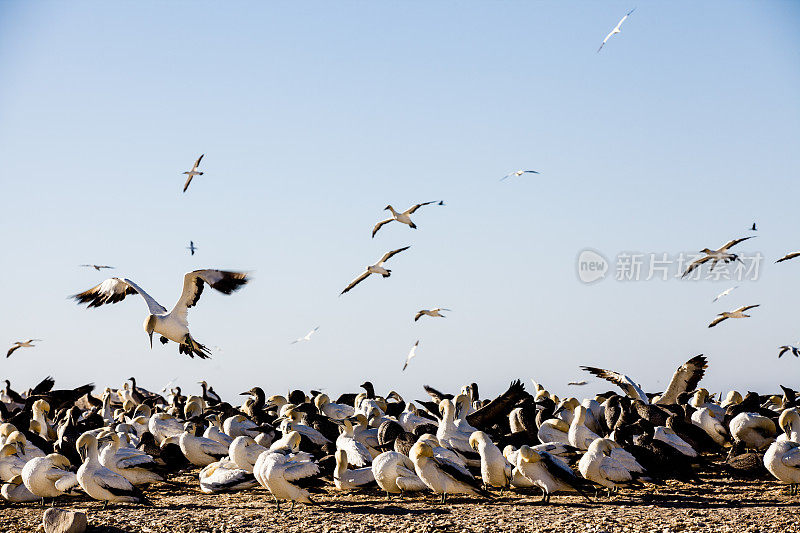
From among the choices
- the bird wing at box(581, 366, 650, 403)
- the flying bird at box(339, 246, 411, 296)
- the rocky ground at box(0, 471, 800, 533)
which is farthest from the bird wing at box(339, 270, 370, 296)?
the rocky ground at box(0, 471, 800, 533)

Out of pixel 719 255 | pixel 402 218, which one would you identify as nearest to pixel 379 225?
pixel 402 218

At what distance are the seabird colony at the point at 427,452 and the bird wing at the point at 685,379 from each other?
830mm

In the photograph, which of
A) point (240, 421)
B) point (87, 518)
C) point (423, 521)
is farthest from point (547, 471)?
point (240, 421)

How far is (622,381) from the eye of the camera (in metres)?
20.6

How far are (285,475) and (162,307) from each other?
522cm

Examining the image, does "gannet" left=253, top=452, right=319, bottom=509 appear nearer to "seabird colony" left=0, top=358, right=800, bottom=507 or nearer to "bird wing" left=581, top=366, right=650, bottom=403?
"seabird colony" left=0, top=358, right=800, bottom=507

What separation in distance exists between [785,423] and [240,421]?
8884 mm

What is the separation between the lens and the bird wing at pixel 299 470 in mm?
13008

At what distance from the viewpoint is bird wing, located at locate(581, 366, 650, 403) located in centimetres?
1987

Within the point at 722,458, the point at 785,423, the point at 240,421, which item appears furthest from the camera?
the point at 240,421

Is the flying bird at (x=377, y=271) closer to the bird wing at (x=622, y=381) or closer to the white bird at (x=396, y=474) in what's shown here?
the bird wing at (x=622, y=381)

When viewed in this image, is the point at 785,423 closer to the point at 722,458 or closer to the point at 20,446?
the point at 722,458

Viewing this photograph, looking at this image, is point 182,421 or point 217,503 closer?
point 217,503

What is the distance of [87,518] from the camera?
12.6m
